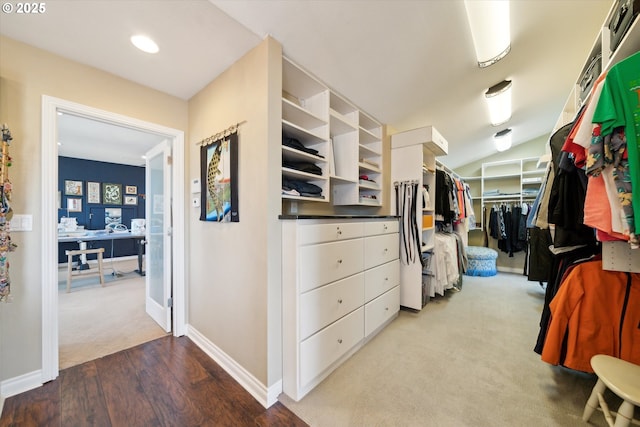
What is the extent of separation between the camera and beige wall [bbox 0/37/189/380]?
4.91ft

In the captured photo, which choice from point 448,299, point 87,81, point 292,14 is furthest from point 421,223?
point 87,81

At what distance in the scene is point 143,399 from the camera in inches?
59.2

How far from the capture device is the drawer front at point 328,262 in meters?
1.52

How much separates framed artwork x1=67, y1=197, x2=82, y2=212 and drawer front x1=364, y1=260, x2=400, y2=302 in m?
6.77

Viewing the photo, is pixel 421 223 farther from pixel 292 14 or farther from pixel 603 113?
pixel 292 14

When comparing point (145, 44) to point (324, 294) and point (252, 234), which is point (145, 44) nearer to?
point (252, 234)

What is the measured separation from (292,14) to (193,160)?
4.90ft

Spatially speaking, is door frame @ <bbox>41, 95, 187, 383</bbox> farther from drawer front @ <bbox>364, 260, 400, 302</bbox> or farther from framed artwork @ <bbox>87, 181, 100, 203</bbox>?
framed artwork @ <bbox>87, 181, 100, 203</bbox>

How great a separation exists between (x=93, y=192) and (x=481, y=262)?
8568 mm

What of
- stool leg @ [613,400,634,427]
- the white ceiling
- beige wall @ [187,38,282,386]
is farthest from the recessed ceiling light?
stool leg @ [613,400,634,427]

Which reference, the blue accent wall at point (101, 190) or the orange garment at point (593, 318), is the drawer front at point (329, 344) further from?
the blue accent wall at point (101, 190)

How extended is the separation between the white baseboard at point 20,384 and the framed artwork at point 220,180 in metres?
1.44

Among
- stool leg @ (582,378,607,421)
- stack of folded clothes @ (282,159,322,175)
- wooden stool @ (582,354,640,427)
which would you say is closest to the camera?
wooden stool @ (582,354,640,427)

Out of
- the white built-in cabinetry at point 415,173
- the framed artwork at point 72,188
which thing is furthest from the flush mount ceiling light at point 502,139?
the framed artwork at point 72,188
